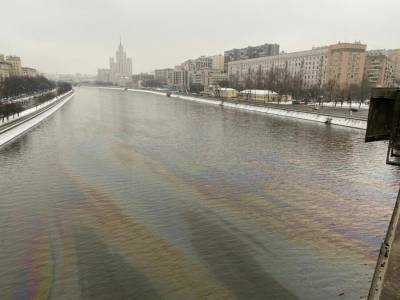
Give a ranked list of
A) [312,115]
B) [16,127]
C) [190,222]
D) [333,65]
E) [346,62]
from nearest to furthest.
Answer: [190,222], [16,127], [312,115], [346,62], [333,65]

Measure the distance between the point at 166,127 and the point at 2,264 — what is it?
3276 cm

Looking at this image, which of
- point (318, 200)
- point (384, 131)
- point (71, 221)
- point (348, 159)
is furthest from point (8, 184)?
point (348, 159)

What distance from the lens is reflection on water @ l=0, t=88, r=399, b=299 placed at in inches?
383

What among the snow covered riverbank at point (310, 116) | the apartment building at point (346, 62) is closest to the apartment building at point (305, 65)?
the apartment building at point (346, 62)

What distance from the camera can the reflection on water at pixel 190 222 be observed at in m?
9.72

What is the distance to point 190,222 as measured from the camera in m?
13.8

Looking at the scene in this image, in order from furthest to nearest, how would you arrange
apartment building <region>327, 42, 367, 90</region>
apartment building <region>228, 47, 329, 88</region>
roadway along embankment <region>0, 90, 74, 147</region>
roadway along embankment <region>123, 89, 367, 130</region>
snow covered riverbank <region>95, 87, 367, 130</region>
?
1. apartment building <region>228, 47, 329, 88</region>
2. apartment building <region>327, 42, 367, 90</region>
3. roadway along embankment <region>123, 89, 367, 130</region>
4. snow covered riverbank <region>95, 87, 367, 130</region>
5. roadway along embankment <region>0, 90, 74, 147</region>

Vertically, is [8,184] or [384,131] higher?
[384,131]

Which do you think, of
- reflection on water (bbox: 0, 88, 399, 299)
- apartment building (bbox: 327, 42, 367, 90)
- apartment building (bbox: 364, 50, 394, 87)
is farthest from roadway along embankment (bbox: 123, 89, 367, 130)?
apartment building (bbox: 364, 50, 394, 87)

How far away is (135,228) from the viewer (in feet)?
42.9

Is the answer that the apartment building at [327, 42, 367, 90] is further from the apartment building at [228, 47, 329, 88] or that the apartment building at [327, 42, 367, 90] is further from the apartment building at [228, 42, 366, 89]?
the apartment building at [228, 47, 329, 88]

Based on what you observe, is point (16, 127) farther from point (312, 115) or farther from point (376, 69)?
point (376, 69)

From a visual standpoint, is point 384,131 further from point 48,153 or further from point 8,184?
point 48,153

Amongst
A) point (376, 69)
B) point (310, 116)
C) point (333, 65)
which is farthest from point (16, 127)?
point (376, 69)
